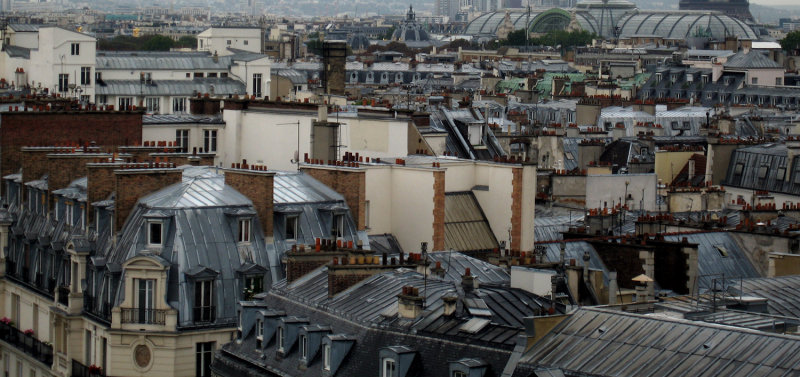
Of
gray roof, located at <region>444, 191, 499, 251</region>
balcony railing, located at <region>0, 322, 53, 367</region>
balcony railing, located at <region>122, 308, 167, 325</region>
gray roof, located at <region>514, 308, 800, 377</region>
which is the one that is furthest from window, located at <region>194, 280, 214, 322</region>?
gray roof, located at <region>514, 308, 800, 377</region>

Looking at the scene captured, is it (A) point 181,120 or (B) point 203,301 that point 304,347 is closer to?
(B) point 203,301

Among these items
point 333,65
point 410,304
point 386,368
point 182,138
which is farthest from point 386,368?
point 333,65

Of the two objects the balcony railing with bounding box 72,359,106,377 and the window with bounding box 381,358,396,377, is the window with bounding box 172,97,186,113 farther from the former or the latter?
the window with bounding box 381,358,396,377

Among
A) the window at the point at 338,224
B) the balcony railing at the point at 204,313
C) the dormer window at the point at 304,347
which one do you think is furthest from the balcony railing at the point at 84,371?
the dormer window at the point at 304,347

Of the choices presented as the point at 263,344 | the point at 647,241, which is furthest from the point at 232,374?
the point at 647,241

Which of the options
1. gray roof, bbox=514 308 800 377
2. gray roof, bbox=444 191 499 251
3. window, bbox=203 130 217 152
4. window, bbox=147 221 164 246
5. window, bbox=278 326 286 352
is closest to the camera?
gray roof, bbox=514 308 800 377

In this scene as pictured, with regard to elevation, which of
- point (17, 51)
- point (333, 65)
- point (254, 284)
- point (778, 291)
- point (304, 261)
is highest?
point (17, 51)

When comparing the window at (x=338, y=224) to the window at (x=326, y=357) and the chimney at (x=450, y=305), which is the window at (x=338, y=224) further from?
the chimney at (x=450, y=305)
